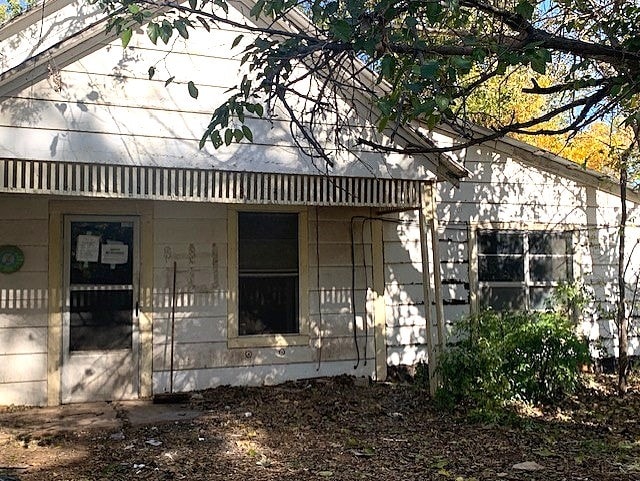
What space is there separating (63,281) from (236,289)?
196 cm

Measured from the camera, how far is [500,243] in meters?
9.06

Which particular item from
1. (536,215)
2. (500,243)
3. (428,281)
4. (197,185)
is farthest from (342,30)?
(536,215)

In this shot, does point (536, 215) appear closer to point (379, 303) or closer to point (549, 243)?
point (549, 243)

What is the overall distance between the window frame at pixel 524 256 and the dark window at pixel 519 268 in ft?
0.05

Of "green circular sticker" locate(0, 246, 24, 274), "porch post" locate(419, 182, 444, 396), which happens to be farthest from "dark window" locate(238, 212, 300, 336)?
"green circular sticker" locate(0, 246, 24, 274)

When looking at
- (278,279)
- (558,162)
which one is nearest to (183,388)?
(278,279)

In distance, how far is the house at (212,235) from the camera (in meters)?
5.95

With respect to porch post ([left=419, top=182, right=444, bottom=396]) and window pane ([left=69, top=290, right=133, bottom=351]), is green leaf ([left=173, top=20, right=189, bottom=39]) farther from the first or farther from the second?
window pane ([left=69, top=290, right=133, bottom=351])

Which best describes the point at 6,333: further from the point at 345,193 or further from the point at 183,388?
the point at 345,193

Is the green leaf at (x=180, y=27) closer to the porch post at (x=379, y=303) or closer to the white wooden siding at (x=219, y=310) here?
the white wooden siding at (x=219, y=310)

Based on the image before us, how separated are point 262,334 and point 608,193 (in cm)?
556

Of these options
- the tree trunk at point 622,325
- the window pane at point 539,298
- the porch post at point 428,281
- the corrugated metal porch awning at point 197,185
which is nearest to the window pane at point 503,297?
the window pane at point 539,298

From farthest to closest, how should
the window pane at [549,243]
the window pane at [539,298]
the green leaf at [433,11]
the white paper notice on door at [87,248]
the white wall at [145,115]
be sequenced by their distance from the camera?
the window pane at [549,243]
the window pane at [539,298]
the white paper notice on door at [87,248]
the white wall at [145,115]
the green leaf at [433,11]

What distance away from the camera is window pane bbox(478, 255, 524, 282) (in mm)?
8945
